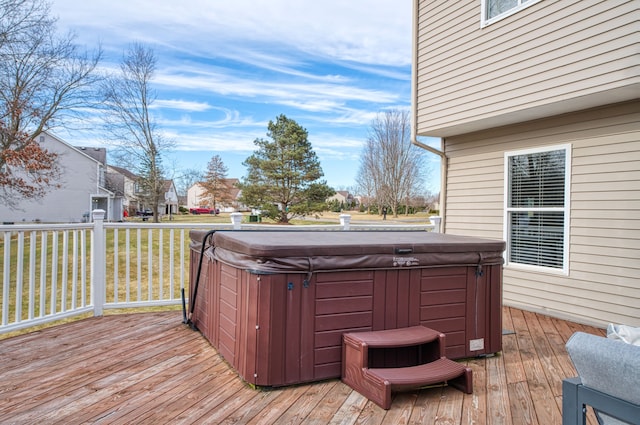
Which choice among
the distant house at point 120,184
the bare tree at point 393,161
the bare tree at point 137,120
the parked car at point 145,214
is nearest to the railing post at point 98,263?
the bare tree at point 137,120

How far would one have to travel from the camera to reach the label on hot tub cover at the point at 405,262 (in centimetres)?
281

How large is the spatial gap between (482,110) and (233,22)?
700 centimetres

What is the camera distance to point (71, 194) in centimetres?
2167

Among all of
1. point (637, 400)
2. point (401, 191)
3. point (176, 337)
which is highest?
point (401, 191)

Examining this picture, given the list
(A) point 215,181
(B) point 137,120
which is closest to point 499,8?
(B) point 137,120

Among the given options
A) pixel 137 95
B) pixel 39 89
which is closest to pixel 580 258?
pixel 39 89

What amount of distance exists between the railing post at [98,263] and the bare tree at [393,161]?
65.8 ft

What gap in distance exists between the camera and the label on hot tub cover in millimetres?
2812

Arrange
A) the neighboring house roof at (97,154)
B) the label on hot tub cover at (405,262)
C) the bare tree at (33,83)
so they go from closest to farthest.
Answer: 1. the label on hot tub cover at (405,262)
2. the bare tree at (33,83)
3. the neighboring house roof at (97,154)

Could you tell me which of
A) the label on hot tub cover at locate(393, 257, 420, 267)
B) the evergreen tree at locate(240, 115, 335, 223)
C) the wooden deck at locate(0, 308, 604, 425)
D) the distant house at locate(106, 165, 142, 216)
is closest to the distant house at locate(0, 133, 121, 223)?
the distant house at locate(106, 165, 142, 216)

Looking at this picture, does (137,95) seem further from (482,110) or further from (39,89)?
(482,110)

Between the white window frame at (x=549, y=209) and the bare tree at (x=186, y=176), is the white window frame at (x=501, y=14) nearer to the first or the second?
the white window frame at (x=549, y=209)

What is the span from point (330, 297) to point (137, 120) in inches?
632

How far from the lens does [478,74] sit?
516 cm
